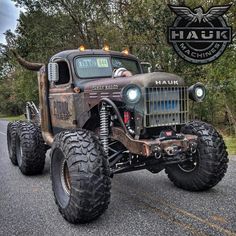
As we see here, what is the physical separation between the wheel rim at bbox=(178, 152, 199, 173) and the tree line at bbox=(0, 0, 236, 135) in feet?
22.9

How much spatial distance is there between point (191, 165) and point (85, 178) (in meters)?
1.98

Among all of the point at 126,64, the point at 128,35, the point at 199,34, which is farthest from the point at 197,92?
the point at 128,35

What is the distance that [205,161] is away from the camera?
5.08 metres

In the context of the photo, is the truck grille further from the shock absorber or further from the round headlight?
the shock absorber

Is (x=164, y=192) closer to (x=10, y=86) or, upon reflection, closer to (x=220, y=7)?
(x=220, y=7)

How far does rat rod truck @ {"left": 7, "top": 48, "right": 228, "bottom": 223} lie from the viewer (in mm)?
4164

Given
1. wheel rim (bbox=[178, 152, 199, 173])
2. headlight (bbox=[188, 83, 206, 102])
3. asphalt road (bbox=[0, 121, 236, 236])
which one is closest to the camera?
asphalt road (bbox=[0, 121, 236, 236])

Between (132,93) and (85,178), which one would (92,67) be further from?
(85,178)

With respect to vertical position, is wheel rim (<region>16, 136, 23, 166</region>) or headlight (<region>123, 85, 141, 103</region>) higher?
headlight (<region>123, 85, 141, 103</region>)

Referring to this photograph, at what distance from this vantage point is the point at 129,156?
16.1 feet

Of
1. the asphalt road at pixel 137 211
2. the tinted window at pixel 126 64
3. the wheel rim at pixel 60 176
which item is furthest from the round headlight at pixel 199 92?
the wheel rim at pixel 60 176

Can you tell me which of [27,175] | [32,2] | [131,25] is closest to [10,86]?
[32,2]

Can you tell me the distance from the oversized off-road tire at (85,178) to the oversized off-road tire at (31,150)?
7.86ft

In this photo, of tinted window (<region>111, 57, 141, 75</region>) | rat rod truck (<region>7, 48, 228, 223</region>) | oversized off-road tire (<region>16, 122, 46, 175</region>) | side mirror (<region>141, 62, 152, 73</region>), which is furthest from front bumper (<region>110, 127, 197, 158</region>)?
oversized off-road tire (<region>16, 122, 46, 175</region>)
